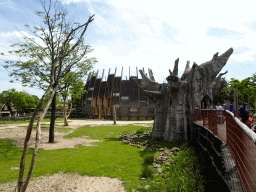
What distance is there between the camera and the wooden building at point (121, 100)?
133 ft

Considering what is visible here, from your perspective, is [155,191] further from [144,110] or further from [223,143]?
[144,110]

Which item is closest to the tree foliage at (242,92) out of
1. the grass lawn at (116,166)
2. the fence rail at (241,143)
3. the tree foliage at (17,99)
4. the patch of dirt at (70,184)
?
the grass lawn at (116,166)

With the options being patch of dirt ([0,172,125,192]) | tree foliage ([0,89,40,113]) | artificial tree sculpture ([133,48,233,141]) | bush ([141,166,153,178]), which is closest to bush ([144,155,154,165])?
bush ([141,166,153,178])

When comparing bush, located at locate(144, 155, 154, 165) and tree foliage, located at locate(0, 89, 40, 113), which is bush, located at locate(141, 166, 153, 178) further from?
tree foliage, located at locate(0, 89, 40, 113)

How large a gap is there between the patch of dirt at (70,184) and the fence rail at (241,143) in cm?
413

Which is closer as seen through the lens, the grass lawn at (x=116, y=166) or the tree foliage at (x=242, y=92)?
the grass lawn at (x=116, y=166)

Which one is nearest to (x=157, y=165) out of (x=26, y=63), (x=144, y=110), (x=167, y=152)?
(x=167, y=152)

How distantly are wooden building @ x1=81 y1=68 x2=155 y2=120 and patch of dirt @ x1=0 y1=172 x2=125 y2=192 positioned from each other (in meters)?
30.7

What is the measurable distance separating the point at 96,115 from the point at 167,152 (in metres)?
37.6

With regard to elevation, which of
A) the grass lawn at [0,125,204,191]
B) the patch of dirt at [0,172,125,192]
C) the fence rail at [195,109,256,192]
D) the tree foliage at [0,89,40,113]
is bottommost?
the patch of dirt at [0,172,125,192]

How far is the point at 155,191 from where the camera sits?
6098 mm

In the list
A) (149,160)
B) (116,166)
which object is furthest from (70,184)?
(149,160)

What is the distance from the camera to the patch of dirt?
6.43 metres

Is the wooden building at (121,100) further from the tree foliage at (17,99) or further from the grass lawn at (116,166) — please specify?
the grass lawn at (116,166)
